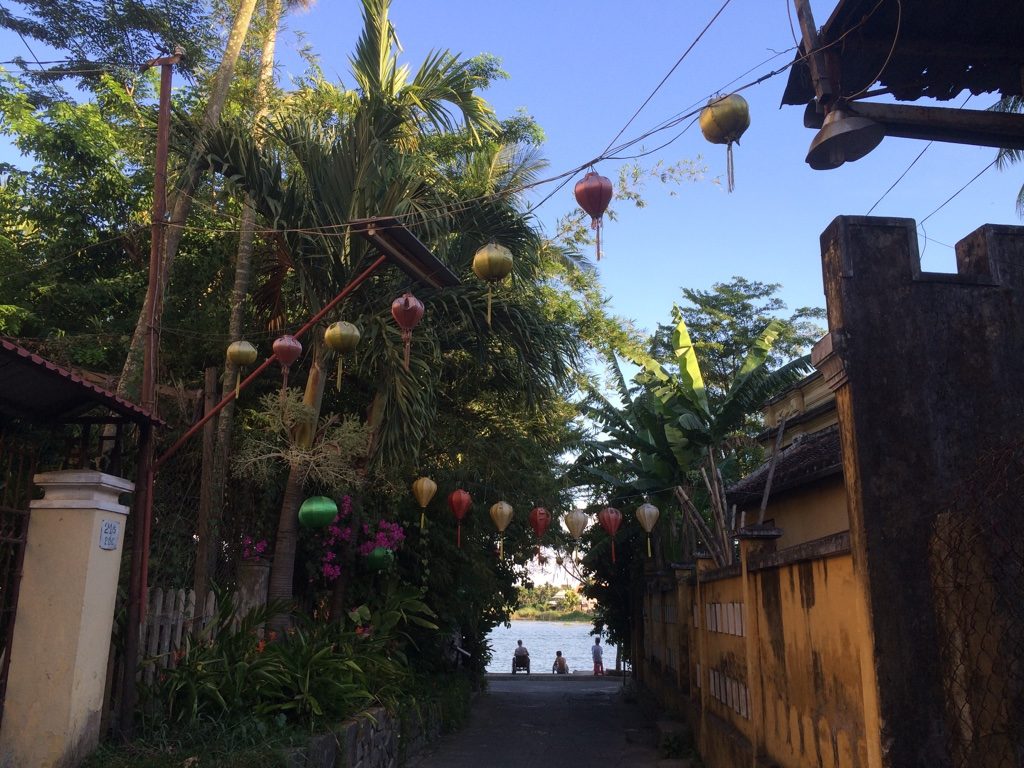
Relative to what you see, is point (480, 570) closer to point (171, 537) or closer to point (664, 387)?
point (664, 387)

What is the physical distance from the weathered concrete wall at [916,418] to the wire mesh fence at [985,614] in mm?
15

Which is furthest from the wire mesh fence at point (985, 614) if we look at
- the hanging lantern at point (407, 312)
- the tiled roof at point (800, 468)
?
the hanging lantern at point (407, 312)

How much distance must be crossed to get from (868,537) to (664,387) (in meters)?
9.00

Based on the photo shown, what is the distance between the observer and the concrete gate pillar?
6094 mm

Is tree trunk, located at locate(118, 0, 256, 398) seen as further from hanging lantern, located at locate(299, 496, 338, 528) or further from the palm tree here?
hanging lantern, located at locate(299, 496, 338, 528)

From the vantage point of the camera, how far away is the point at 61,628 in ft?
20.5

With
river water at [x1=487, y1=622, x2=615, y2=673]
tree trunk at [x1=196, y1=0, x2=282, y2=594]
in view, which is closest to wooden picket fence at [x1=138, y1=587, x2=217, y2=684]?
tree trunk at [x1=196, y1=0, x2=282, y2=594]

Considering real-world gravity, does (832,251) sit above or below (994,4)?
below

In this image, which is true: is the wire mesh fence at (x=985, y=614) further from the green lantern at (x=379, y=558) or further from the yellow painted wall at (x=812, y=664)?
the green lantern at (x=379, y=558)

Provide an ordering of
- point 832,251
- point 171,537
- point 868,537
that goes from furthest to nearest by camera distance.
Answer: point 171,537 → point 832,251 → point 868,537

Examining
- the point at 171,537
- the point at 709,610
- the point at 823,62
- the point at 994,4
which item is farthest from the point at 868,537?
the point at 171,537

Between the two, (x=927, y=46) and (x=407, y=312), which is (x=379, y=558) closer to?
(x=407, y=312)

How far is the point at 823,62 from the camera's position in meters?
6.64

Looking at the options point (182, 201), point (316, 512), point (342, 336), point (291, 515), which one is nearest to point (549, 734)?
point (291, 515)
